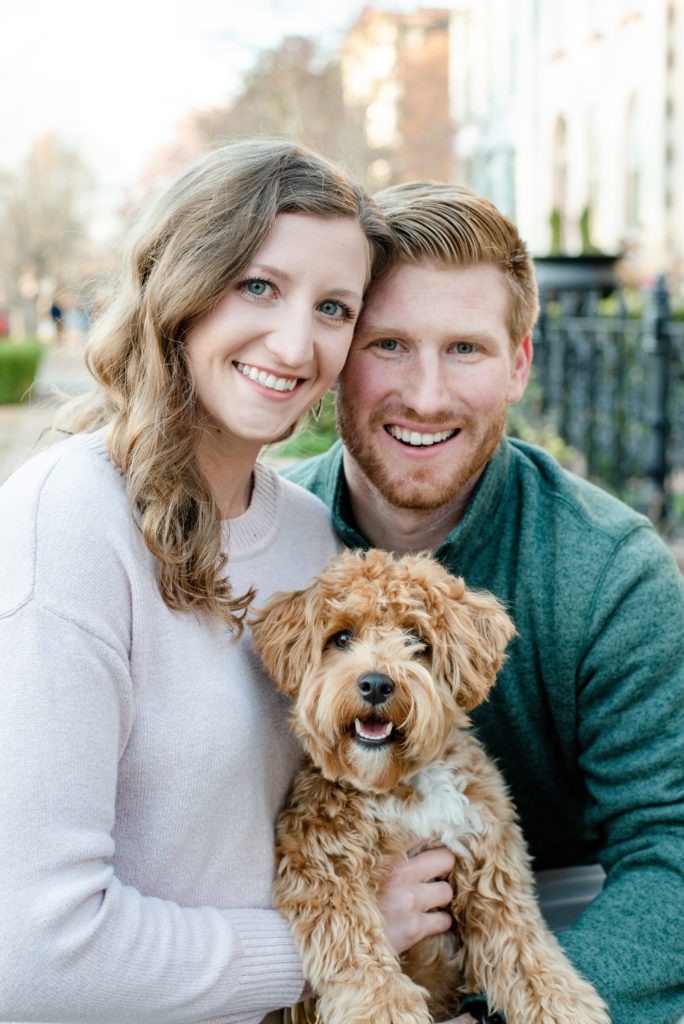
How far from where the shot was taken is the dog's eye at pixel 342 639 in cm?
268

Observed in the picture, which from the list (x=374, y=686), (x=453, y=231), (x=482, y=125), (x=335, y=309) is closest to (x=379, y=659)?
(x=374, y=686)

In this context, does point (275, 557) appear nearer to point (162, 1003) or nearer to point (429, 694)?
point (429, 694)

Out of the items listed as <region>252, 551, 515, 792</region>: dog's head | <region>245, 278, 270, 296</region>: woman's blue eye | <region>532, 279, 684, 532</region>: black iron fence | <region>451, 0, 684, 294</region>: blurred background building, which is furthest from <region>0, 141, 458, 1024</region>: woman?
<region>451, 0, 684, 294</region>: blurred background building

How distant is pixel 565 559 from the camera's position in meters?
3.01

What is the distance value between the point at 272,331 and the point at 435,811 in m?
1.27

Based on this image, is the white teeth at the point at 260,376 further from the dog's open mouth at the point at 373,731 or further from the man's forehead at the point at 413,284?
the dog's open mouth at the point at 373,731

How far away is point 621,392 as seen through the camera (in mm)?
8977

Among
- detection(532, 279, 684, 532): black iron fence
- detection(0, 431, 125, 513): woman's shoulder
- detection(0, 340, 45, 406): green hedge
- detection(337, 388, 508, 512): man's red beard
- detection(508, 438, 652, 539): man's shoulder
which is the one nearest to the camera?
detection(0, 431, 125, 513): woman's shoulder

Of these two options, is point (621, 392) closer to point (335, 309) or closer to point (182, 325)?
point (335, 309)

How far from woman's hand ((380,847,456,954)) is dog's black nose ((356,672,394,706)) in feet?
1.56

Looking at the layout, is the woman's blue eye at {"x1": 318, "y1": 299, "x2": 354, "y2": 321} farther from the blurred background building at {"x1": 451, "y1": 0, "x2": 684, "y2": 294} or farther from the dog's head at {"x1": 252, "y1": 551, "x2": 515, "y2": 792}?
the blurred background building at {"x1": 451, "y1": 0, "x2": 684, "y2": 294}

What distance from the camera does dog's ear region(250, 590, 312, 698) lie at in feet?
8.36

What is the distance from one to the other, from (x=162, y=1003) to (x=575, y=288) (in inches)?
417

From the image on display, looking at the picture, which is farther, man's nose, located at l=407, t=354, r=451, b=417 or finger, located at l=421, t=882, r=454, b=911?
man's nose, located at l=407, t=354, r=451, b=417
